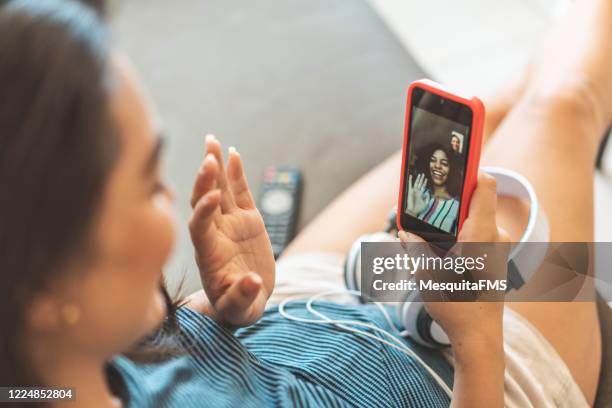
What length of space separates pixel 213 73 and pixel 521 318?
80 cm

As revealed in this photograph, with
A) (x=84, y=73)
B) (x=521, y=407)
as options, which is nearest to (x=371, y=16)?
(x=521, y=407)

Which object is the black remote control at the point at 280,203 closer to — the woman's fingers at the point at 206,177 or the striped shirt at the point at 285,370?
the striped shirt at the point at 285,370

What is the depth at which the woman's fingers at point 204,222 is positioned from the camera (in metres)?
0.65

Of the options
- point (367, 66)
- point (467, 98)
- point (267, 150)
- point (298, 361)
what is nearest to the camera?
point (467, 98)

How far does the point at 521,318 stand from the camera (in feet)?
2.67

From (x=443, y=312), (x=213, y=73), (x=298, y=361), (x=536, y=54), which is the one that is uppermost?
(x=536, y=54)

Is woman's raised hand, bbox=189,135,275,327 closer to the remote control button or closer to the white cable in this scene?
the white cable

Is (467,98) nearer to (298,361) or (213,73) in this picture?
(298,361)

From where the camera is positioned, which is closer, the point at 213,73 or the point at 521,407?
the point at 521,407

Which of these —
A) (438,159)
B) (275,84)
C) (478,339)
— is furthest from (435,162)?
(275,84)

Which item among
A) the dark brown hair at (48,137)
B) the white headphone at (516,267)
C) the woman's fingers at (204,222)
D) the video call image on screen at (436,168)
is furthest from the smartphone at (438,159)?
the dark brown hair at (48,137)

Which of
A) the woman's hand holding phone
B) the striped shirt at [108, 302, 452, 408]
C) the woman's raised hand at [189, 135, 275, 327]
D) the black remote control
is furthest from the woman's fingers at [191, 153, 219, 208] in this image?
the black remote control

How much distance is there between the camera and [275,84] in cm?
129

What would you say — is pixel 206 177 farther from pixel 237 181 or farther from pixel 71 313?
pixel 71 313
